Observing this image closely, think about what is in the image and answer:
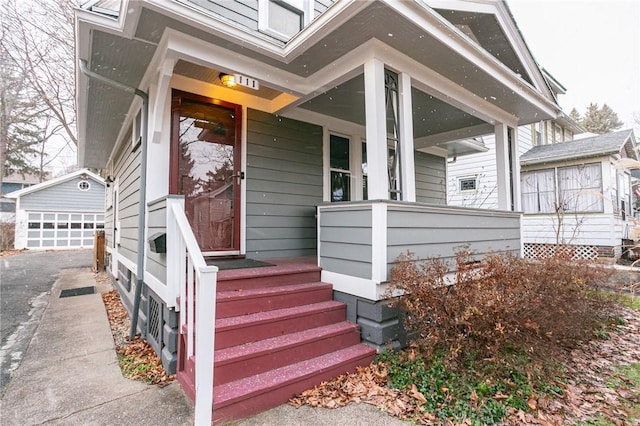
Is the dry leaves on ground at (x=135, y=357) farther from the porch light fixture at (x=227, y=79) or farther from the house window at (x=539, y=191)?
the house window at (x=539, y=191)

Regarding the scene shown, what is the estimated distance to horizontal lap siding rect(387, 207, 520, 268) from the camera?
3.08 meters

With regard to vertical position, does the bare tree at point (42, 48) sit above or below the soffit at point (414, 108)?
above

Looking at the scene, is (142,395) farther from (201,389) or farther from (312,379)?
(312,379)

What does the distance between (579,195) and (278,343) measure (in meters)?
9.14

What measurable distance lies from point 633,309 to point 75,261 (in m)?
15.1

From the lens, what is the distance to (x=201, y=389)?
194 centimetres

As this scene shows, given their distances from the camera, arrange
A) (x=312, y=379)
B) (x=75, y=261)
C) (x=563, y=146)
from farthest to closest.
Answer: (x=75, y=261), (x=563, y=146), (x=312, y=379)

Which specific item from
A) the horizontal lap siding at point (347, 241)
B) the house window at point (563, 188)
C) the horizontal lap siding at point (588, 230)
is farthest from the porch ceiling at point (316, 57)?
the house window at point (563, 188)

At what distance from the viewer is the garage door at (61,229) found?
15461 millimetres

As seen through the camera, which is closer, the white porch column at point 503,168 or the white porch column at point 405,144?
the white porch column at point 405,144

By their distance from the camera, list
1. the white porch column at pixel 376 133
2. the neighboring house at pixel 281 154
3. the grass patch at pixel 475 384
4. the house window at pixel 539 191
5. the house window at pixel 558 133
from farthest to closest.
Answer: the house window at pixel 558 133 < the house window at pixel 539 191 < the white porch column at pixel 376 133 < the neighboring house at pixel 281 154 < the grass patch at pixel 475 384

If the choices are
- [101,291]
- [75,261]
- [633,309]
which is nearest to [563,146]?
[633,309]

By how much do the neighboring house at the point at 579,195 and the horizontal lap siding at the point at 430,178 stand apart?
129 inches

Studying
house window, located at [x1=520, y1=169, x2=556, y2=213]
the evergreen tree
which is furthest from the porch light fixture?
the evergreen tree
